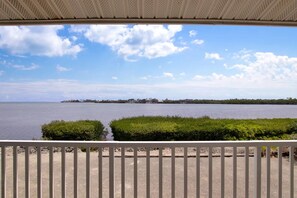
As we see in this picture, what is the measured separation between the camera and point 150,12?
3059 millimetres

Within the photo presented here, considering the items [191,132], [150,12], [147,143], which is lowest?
[191,132]

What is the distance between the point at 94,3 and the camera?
2.87 meters

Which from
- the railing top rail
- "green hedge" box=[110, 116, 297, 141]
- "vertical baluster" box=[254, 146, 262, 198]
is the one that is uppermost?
the railing top rail

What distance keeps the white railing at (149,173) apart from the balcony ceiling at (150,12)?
1.30 meters

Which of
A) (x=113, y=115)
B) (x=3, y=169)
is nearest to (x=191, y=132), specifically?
(x=3, y=169)

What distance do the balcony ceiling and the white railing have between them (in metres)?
1.30

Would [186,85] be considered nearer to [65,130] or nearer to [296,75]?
[296,75]

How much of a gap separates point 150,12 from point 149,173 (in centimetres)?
157

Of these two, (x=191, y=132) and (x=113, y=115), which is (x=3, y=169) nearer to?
(x=191, y=132)

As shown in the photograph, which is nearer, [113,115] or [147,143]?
[147,143]

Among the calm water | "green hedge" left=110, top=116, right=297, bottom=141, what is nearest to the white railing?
"green hedge" left=110, top=116, right=297, bottom=141

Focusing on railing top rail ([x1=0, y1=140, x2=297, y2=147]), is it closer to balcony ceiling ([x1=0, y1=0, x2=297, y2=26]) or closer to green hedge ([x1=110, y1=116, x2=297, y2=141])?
balcony ceiling ([x1=0, y1=0, x2=297, y2=26])

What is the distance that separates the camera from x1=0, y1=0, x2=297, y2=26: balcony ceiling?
288 centimetres

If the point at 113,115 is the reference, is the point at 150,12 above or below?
above
